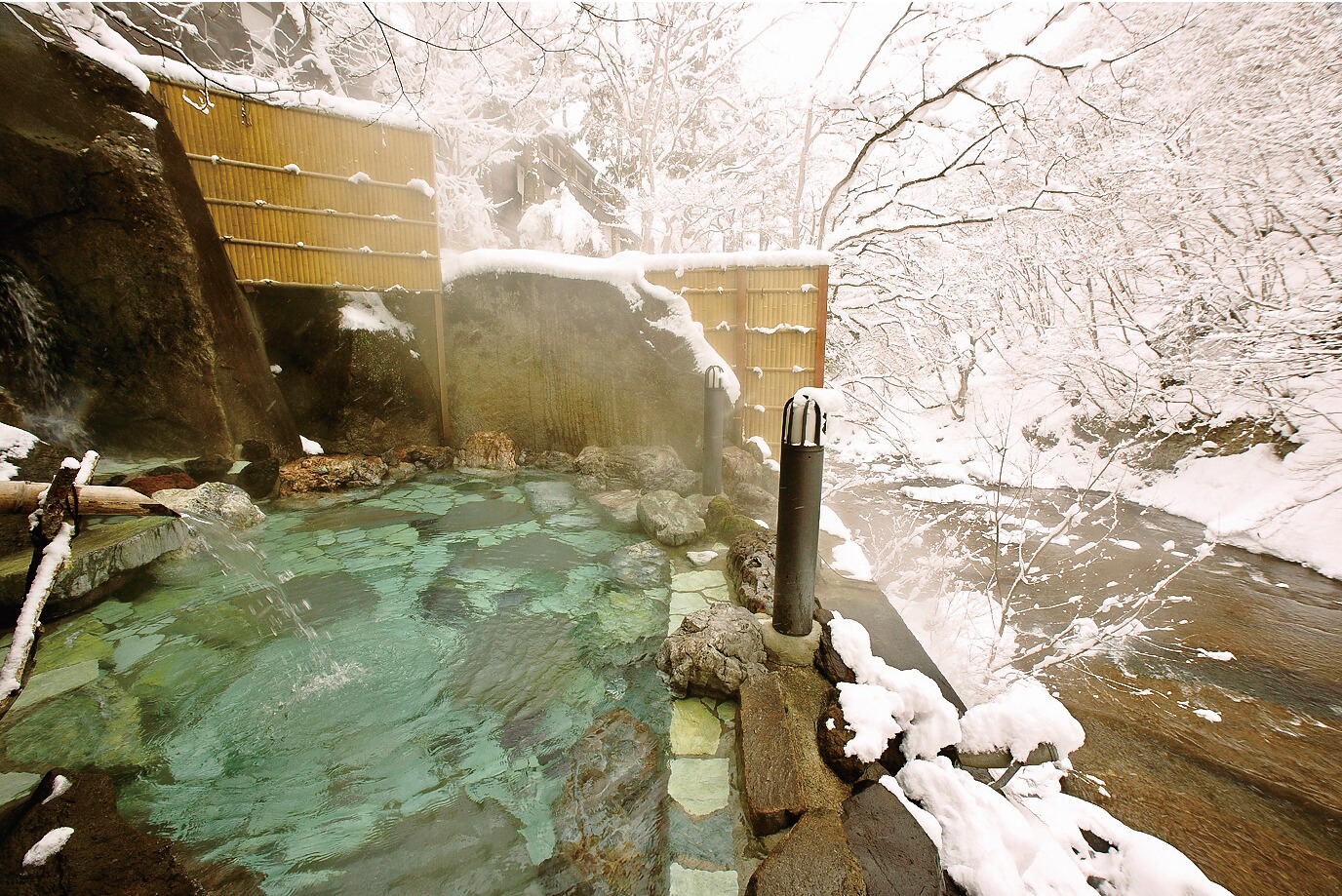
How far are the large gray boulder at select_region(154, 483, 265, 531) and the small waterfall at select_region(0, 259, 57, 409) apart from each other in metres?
1.59

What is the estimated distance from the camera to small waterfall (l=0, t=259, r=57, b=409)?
13.6 feet

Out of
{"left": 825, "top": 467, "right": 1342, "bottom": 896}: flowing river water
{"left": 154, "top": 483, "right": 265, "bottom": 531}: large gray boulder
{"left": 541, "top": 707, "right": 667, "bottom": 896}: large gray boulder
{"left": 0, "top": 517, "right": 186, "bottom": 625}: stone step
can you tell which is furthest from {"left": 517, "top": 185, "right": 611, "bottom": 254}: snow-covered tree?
{"left": 541, "top": 707, "right": 667, "bottom": 896}: large gray boulder

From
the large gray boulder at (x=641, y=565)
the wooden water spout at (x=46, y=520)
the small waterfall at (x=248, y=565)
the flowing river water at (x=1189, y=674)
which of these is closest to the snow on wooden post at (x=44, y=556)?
the wooden water spout at (x=46, y=520)

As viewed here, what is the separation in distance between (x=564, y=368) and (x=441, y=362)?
1767mm

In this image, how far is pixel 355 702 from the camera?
244cm

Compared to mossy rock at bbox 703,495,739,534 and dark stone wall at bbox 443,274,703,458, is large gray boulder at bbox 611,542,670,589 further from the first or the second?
dark stone wall at bbox 443,274,703,458

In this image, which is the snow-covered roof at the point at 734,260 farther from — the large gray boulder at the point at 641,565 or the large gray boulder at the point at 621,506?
the large gray boulder at the point at 641,565

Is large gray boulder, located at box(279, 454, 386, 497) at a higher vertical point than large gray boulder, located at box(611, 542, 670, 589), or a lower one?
higher

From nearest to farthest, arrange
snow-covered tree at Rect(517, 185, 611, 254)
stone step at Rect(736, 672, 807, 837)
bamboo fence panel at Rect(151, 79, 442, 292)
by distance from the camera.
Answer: stone step at Rect(736, 672, 807, 837)
bamboo fence panel at Rect(151, 79, 442, 292)
snow-covered tree at Rect(517, 185, 611, 254)

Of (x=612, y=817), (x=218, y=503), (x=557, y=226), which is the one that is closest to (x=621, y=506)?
(x=612, y=817)

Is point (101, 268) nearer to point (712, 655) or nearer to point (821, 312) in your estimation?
point (712, 655)

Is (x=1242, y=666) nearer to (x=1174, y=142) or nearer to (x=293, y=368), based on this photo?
(x=1174, y=142)

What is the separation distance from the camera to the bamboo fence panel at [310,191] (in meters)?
5.39

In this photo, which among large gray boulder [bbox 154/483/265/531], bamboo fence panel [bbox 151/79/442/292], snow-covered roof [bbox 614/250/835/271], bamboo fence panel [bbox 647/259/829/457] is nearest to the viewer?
large gray boulder [bbox 154/483/265/531]
